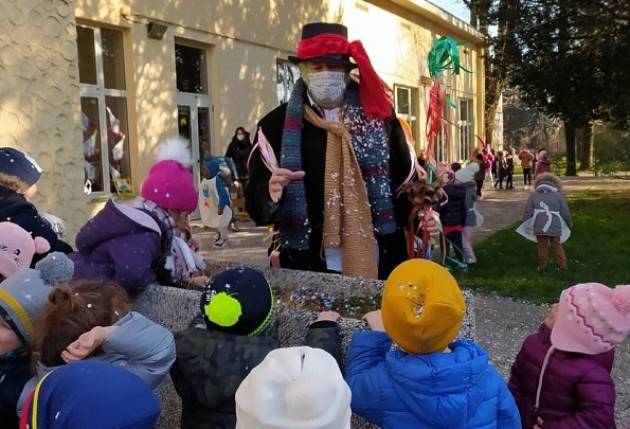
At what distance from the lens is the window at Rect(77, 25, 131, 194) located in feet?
32.5

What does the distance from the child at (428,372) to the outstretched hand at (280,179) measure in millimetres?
871

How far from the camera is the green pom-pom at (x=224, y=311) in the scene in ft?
7.07

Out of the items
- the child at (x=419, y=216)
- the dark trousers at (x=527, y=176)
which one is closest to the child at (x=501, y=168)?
the dark trousers at (x=527, y=176)

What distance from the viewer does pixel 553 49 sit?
1352cm

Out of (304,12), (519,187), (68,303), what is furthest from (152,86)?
(519,187)

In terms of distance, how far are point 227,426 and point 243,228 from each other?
9.27m

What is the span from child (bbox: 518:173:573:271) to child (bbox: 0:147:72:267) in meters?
5.52

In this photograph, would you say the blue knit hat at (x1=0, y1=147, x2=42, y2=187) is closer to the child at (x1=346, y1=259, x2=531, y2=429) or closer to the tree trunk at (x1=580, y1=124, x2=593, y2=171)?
the child at (x1=346, y1=259, x2=531, y2=429)

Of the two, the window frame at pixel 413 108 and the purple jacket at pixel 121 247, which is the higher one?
the window frame at pixel 413 108

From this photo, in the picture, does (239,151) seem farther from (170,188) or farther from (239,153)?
(170,188)

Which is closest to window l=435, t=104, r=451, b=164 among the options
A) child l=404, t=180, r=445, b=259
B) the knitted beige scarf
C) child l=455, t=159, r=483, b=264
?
child l=404, t=180, r=445, b=259

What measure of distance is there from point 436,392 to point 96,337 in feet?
3.53

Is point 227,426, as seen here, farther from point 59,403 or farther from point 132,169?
point 132,169

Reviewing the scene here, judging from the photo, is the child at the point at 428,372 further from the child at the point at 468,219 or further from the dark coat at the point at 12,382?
the child at the point at 468,219
